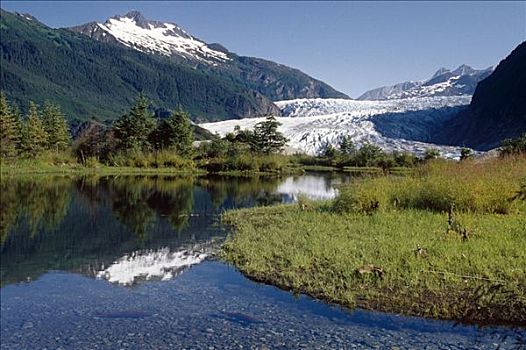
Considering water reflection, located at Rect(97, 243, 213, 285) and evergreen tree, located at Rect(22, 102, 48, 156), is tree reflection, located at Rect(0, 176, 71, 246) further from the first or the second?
evergreen tree, located at Rect(22, 102, 48, 156)

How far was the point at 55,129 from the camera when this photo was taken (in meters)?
44.7

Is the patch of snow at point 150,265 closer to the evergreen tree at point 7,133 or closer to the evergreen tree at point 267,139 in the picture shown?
the evergreen tree at point 7,133

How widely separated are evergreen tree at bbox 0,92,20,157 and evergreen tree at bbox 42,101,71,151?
4074 mm

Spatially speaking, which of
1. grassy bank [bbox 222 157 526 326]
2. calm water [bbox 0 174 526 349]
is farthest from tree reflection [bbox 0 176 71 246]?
grassy bank [bbox 222 157 526 326]

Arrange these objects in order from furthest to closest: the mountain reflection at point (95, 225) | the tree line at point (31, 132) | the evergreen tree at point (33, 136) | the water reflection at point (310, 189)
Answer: the evergreen tree at point (33, 136) < the tree line at point (31, 132) < the water reflection at point (310, 189) < the mountain reflection at point (95, 225)

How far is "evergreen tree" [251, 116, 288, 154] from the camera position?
53812mm

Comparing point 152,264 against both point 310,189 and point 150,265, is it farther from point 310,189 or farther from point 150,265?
point 310,189

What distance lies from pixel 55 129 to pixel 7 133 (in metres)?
6.80

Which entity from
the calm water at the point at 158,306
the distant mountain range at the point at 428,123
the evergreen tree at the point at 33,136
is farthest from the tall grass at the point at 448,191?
the distant mountain range at the point at 428,123

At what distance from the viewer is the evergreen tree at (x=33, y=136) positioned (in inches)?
1564

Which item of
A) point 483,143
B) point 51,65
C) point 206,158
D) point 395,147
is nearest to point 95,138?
point 206,158

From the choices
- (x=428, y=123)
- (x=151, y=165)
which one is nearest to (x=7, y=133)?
(x=151, y=165)

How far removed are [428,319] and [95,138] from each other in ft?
142

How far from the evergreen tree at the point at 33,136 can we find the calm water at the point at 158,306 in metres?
28.9
